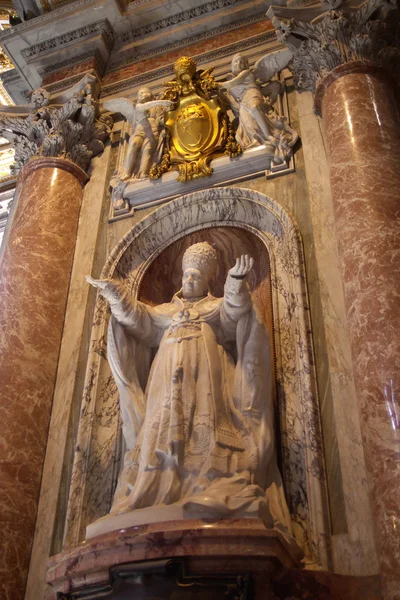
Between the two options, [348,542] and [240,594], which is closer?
[240,594]

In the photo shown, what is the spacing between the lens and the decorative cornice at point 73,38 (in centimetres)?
780

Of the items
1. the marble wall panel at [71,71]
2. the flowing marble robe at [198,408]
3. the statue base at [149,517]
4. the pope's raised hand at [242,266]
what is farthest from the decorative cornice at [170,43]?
the statue base at [149,517]

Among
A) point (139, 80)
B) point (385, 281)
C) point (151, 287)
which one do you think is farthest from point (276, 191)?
point (139, 80)

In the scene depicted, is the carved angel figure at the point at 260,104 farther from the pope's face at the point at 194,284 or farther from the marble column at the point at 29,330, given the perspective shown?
the marble column at the point at 29,330

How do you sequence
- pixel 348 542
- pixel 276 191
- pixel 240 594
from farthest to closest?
pixel 276 191 → pixel 348 542 → pixel 240 594

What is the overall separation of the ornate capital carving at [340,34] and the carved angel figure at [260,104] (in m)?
0.29

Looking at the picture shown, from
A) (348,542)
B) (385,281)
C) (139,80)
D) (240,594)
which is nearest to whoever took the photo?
(240,594)

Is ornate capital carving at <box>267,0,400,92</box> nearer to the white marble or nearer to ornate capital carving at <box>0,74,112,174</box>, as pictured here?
the white marble

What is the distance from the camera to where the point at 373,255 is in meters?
4.40

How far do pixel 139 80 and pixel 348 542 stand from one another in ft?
Answer: 19.3

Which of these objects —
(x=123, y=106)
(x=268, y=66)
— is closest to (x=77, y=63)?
(x=123, y=106)

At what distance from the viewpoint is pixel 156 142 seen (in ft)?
22.2

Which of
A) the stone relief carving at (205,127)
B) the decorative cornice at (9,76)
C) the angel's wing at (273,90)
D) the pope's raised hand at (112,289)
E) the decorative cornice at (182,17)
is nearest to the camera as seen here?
the pope's raised hand at (112,289)

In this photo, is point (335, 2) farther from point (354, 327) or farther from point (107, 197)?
point (354, 327)
